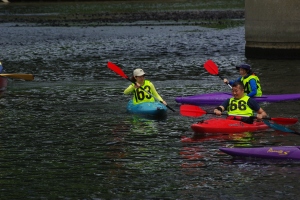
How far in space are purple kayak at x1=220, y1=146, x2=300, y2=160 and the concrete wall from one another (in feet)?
65.4

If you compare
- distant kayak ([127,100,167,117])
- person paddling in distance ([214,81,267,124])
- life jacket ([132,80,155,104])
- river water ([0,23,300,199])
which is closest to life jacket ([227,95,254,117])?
person paddling in distance ([214,81,267,124])

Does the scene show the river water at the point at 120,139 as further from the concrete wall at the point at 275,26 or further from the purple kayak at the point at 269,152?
the concrete wall at the point at 275,26

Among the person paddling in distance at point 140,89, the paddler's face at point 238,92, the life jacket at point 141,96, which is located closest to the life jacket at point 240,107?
the paddler's face at point 238,92

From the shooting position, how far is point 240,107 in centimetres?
1891

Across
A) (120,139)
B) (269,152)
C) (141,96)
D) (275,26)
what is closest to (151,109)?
(141,96)

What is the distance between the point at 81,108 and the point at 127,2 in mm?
73094

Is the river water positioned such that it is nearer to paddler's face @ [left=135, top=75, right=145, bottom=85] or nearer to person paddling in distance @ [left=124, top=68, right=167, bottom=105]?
person paddling in distance @ [left=124, top=68, right=167, bottom=105]

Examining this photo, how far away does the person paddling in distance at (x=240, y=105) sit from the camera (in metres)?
18.7

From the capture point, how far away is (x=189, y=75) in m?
31.0

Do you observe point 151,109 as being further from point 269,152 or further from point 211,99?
point 269,152

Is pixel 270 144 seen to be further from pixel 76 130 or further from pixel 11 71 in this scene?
pixel 11 71

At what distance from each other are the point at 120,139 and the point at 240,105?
9.57 ft

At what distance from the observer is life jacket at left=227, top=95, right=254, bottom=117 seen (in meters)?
18.8

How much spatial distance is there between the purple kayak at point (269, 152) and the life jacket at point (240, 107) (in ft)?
8.93
